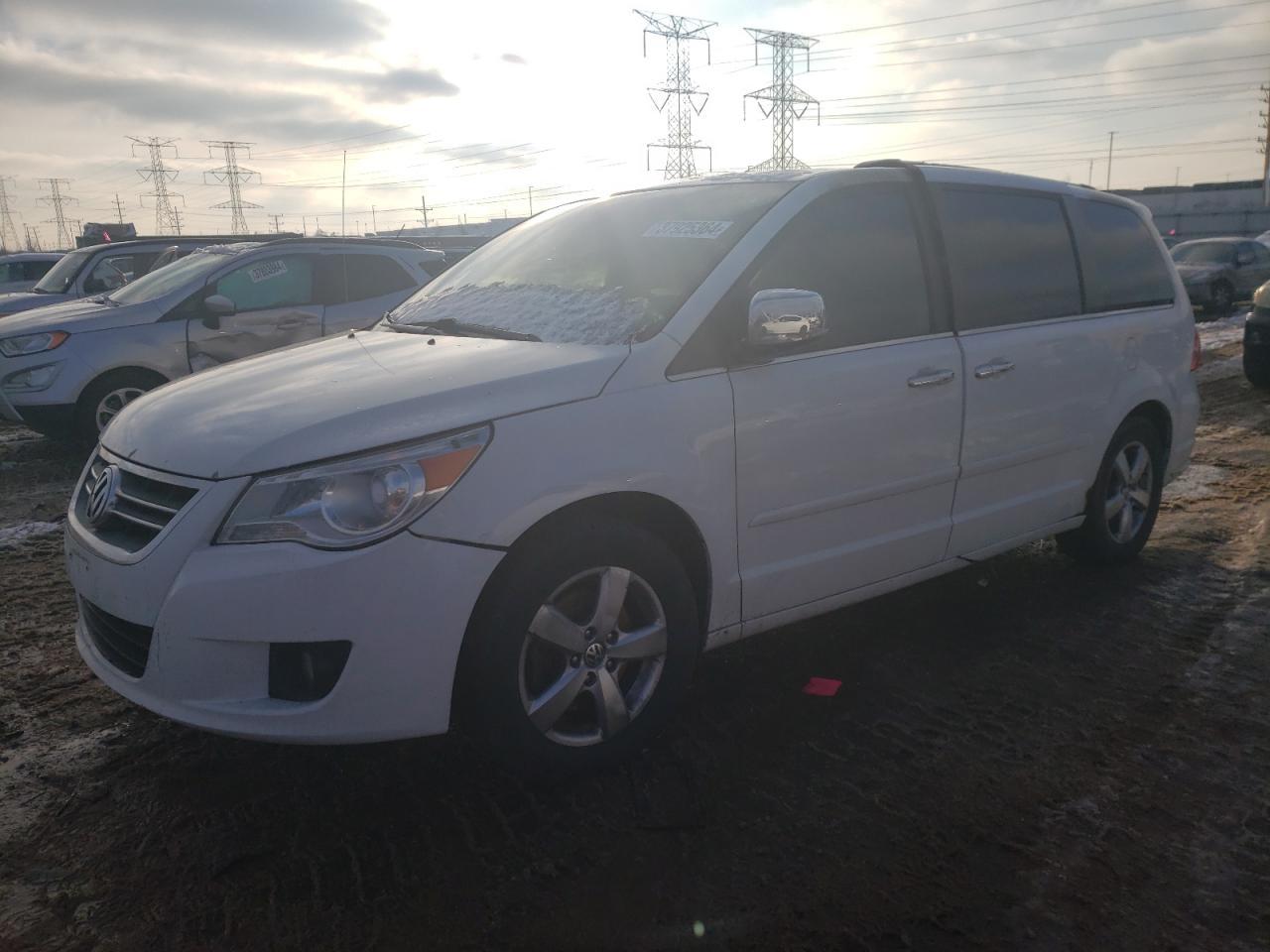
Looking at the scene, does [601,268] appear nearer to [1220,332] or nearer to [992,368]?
[992,368]

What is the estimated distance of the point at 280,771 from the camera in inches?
116

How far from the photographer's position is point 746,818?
8.86 ft

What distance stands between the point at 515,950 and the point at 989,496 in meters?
2.65

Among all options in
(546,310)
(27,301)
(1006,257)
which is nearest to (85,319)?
(27,301)

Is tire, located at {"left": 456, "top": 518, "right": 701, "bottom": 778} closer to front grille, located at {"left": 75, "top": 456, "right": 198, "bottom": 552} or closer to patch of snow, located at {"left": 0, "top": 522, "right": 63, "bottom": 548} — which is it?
front grille, located at {"left": 75, "top": 456, "right": 198, "bottom": 552}

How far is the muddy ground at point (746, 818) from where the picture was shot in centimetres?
229

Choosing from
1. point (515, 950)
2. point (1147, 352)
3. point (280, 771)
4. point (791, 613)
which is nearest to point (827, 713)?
point (791, 613)

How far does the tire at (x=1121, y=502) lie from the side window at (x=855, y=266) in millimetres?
1568

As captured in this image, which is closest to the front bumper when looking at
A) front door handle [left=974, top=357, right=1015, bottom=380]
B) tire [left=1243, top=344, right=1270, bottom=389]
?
front door handle [left=974, top=357, right=1015, bottom=380]

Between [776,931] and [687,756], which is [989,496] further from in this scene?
[776,931]

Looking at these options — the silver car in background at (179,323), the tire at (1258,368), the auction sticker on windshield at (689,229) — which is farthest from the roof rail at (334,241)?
the tire at (1258,368)

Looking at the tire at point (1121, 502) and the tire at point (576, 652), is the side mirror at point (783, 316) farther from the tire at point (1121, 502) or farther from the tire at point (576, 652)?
the tire at point (1121, 502)

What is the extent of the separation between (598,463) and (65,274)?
1280cm

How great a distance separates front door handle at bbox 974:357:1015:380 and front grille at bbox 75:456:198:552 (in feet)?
9.18
